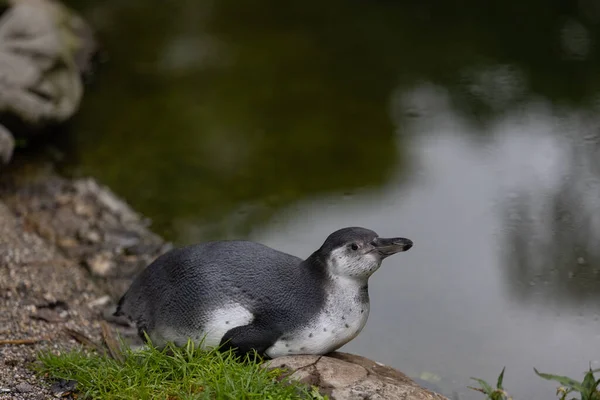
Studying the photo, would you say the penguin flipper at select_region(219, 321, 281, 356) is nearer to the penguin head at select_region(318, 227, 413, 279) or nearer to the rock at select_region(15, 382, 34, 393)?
the penguin head at select_region(318, 227, 413, 279)

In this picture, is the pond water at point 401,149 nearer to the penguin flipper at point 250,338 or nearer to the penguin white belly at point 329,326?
the penguin white belly at point 329,326

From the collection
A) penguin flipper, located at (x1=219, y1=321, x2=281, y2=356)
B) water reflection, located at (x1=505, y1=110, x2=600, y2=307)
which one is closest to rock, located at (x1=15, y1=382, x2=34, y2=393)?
penguin flipper, located at (x1=219, y1=321, x2=281, y2=356)

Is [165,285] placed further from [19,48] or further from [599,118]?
[599,118]

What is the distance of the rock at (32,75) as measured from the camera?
7.25 metres

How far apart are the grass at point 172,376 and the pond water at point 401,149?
1.29 meters

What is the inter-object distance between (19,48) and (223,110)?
6.11ft

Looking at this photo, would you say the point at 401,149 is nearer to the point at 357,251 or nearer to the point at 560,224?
the point at 560,224

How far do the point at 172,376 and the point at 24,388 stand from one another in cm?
70

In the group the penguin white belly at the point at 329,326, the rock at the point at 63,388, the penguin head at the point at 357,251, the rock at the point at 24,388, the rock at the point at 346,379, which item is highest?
the penguin head at the point at 357,251

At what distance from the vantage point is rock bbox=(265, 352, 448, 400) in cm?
399

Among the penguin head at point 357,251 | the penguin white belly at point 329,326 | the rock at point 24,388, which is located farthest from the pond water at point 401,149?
the rock at point 24,388

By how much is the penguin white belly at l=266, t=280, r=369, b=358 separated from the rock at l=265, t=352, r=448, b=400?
53 millimetres

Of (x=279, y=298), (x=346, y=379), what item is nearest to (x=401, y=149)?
(x=279, y=298)

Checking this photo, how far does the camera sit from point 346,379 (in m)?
4.07
